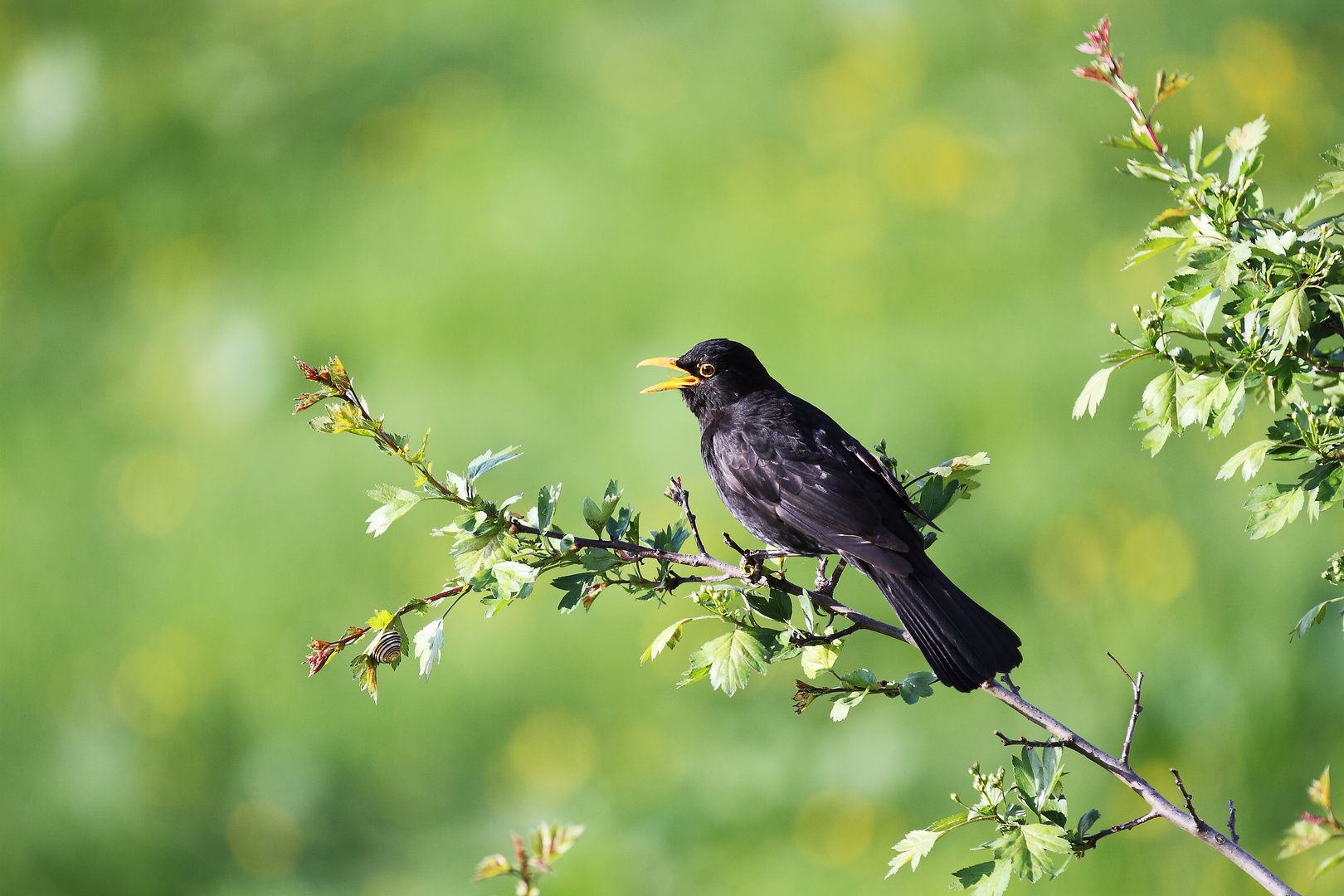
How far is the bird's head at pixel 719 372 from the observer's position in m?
4.17

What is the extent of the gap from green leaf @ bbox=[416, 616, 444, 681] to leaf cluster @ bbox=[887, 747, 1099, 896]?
41.7 inches

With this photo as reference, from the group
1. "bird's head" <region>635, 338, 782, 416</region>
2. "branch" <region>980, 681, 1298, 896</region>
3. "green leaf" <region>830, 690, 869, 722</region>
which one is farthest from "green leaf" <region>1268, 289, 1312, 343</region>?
"bird's head" <region>635, 338, 782, 416</region>

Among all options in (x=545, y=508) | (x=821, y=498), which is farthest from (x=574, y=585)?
→ (x=821, y=498)

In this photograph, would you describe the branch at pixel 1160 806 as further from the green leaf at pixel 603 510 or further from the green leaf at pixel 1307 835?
the green leaf at pixel 603 510

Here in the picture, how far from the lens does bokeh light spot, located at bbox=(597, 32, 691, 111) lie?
6441mm

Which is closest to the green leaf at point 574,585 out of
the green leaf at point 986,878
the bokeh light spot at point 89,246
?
the green leaf at point 986,878

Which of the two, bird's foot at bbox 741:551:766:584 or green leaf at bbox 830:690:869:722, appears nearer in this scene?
green leaf at bbox 830:690:869:722

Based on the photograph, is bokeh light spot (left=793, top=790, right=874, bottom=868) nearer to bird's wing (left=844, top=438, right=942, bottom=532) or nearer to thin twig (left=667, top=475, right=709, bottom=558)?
bird's wing (left=844, top=438, right=942, bottom=532)

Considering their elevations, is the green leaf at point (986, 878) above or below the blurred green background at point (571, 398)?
below

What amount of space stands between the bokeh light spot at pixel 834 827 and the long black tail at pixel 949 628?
8.26 feet

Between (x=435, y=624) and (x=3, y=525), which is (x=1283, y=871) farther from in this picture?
(x=3, y=525)

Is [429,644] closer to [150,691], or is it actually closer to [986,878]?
[986,878]

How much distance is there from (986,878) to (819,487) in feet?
4.91

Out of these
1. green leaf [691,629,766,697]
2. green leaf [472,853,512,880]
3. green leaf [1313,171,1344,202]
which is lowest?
green leaf [472,853,512,880]
